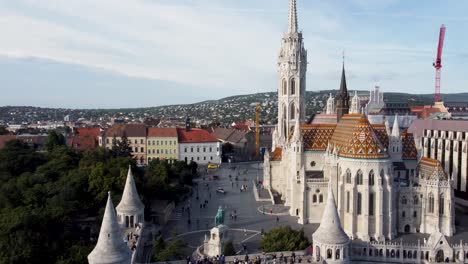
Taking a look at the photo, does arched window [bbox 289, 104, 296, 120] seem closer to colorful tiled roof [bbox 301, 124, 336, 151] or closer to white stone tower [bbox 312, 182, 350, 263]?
colorful tiled roof [bbox 301, 124, 336, 151]

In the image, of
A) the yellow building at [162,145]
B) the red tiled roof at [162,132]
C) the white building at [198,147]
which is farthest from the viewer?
the white building at [198,147]

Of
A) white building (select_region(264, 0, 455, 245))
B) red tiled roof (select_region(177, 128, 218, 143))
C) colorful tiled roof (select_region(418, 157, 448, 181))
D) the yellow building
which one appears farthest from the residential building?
colorful tiled roof (select_region(418, 157, 448, 181))

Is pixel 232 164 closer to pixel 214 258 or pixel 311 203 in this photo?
pixel 311 203

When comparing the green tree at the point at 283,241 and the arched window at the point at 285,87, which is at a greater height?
the arched window at the point at 285,87

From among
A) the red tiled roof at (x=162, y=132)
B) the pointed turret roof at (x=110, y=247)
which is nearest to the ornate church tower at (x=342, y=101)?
the pointed turret roof at (x=110, y=247)

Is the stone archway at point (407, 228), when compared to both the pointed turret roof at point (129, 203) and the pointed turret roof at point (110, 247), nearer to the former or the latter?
the pointed turret roof at point (129, 203)

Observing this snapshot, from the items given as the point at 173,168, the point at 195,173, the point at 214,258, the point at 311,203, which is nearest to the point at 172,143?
the point at 195,173

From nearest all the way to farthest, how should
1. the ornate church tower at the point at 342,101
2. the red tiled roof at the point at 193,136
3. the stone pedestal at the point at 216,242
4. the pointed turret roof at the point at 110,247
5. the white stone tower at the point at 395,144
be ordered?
the pointed turret roof at the point at 110,247 → the stone pedestal at the point at 216,242 → the white stone tower at the point at 395,144 → the ornate church tower at the point at 342,101 → the red tiled roof at the point at 193,136

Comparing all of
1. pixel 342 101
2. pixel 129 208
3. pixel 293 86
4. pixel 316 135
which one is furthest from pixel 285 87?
pixel 129 208

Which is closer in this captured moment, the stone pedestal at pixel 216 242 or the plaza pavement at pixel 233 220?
the stone pedestal at pixel 216 242

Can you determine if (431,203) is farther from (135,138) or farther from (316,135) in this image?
(135,138)
